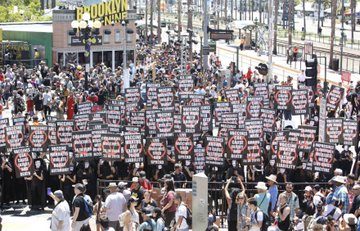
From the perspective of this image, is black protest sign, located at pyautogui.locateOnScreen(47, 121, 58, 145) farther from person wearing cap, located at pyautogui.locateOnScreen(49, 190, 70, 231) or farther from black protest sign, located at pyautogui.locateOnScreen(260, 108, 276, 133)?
person wearing cap, located at pyautogui.locateOnScreen(49, 190, 70, 231)

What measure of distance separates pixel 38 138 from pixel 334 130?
788 centimetres

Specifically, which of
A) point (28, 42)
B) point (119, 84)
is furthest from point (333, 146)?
point (28, 42)

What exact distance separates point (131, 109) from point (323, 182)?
10207 millimetres

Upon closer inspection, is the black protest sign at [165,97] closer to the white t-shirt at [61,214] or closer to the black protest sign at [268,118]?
the black protest sign at [268,118]

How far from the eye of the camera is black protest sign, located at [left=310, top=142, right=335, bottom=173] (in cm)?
2253

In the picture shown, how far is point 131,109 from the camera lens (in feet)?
102

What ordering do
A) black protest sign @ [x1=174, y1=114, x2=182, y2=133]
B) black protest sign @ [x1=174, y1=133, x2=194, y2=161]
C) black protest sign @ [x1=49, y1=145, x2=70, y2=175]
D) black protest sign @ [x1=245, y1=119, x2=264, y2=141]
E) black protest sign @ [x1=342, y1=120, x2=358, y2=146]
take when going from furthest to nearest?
black protest sign @ [x1=174, y1=114, x2=182, y2=133], black protest sign @ [x1=245, y1=119, x2=264, y2=141], black protest sign @ [x1=342, y1=120, x2=358, y2=146], black protest sign @ [x1=174, y1=133, x2=194, y2=161], black protest sign @ [x1=49, y1=145, x2=70, y2=175]

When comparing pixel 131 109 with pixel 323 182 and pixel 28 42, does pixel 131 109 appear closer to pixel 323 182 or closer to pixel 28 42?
pixel 323 182

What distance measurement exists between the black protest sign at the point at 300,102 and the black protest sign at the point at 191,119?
5.03 m

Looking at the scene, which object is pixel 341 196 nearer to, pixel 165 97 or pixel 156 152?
pixel 156 152

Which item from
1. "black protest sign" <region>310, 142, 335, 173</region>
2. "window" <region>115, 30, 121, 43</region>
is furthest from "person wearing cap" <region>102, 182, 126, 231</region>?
"window" <region>115, 30, 121, 43</region>

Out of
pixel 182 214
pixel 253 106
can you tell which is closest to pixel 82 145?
pixel 182 214

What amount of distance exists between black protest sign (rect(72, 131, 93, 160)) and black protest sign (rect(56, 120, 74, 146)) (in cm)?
127

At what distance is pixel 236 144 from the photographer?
77.6 feet
